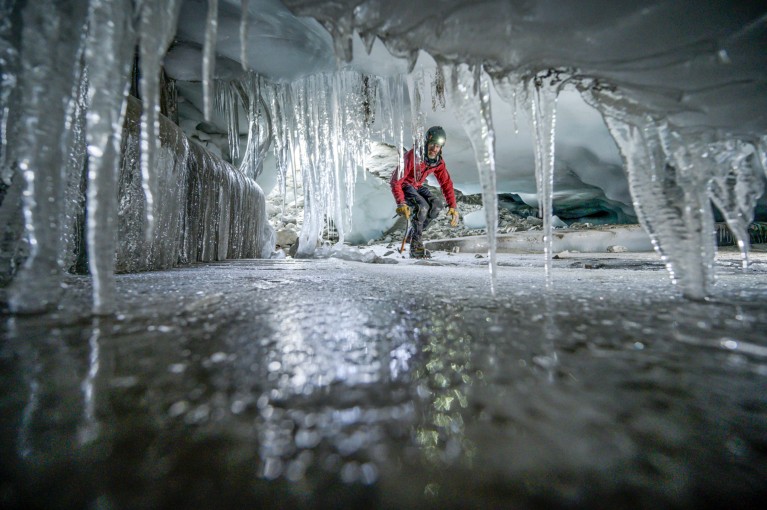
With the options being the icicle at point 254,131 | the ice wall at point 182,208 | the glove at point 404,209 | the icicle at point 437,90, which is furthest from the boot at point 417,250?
the icicle at point 254,131

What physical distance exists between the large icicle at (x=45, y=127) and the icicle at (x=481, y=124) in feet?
4.53

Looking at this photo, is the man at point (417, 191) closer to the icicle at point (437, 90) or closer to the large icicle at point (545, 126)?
the icicle at point (437, 90)

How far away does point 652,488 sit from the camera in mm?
271

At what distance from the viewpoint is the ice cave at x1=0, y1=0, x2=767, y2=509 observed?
0.93ft

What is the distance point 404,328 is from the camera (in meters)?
0.73

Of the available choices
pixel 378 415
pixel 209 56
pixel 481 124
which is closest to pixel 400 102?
pixel 481 124

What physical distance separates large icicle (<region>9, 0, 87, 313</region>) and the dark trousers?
14.7 ft

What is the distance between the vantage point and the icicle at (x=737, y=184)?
1646 millimetres

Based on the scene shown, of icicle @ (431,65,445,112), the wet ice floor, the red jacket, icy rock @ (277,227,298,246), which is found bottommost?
the wet ice floor

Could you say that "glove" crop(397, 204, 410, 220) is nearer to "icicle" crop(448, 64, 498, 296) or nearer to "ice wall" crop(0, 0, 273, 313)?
"icicle" crop(448, 64, 498, 296)

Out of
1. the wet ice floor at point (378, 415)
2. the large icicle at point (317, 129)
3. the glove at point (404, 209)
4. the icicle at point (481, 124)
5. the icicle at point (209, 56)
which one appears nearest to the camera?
the wet ice floor at point (378, 415)

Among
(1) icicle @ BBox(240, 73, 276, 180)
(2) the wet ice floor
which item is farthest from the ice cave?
(1) icicle @ BBox(240, 73, 276, 180)

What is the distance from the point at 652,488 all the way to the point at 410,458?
202 millimetres

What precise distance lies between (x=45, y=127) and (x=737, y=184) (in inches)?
117
